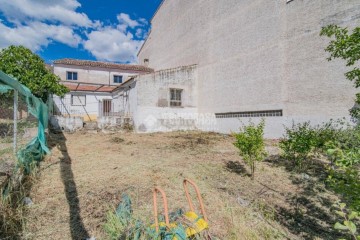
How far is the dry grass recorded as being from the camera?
3.34 meters

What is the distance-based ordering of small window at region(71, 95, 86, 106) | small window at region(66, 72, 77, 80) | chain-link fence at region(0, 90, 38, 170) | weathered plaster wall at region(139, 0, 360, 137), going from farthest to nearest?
small window at region(66, 72, 77, 80), small window at region(71, 95, 86, 106), weathered plaster wall at region(139, 0, 360, 137), chain-link fence at region(0, 90, 38, 170)

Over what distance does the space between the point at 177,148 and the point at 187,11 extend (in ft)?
45.0

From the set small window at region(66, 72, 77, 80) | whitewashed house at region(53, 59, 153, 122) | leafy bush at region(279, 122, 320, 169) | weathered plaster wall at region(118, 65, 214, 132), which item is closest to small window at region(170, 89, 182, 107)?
weathered plaster wall at region(118, 65, 214, 132)

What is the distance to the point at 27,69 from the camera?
1253cm

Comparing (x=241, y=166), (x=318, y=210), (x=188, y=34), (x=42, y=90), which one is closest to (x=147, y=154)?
(x=241, y=166)

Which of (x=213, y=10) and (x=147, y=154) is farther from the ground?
(x=213, y=10)

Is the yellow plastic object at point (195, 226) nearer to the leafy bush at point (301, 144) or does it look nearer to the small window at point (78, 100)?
the leafy bush at point (301, 144)

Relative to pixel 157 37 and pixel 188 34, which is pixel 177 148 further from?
pixel 157 37

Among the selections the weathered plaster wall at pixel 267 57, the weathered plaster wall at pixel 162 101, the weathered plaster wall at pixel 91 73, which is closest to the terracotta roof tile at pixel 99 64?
the weathered plaster wall at pixel 91 73

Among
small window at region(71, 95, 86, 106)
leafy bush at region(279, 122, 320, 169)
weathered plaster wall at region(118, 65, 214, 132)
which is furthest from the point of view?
small window at region(71, 95, 86, 106)

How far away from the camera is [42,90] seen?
12.9 m

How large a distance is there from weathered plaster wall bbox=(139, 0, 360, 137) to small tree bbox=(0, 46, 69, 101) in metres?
10.1

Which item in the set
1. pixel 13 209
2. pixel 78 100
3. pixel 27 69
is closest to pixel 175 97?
pixel 27 69

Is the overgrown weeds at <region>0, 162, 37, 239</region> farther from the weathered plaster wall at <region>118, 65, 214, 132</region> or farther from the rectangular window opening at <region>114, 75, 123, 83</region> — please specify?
the rectangular window opening at <region>114, 75, 123, 83</region>
